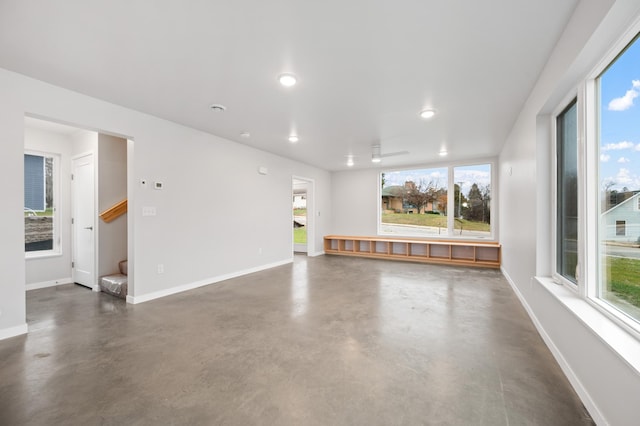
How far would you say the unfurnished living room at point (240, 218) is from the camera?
1694mm

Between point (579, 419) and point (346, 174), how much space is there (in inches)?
287

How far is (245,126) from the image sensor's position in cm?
425

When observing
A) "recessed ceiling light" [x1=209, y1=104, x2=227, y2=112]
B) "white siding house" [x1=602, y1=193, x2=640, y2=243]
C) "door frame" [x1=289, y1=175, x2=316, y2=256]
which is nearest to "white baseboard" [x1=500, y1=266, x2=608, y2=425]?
"white siding house" [x1=602, y1=193, x2=640, y2=243]

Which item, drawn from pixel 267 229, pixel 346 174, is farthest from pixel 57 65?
pixel 346 174

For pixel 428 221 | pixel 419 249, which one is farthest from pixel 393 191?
pixel 419 249

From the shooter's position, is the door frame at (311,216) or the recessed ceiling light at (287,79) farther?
the door frame at (311,216)

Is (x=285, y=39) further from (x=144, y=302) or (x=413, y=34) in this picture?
(x=144, y=302)

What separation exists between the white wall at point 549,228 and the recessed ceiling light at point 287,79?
7.03 ft

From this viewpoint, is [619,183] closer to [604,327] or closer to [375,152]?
[604,327]

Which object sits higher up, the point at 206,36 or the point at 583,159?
the point at 206,36

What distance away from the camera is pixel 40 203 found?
460 centimetres

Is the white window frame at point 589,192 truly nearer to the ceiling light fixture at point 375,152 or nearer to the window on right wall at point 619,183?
the window on right wall at point 619,183

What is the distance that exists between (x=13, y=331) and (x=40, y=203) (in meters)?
2.90

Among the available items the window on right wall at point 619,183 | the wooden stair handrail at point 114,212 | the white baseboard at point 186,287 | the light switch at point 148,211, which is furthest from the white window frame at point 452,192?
the wooden stair handrail at point 114,212
